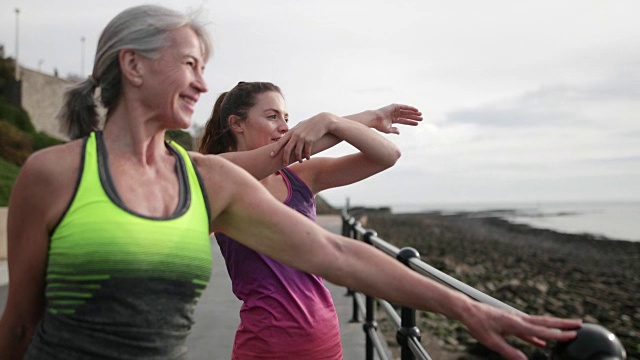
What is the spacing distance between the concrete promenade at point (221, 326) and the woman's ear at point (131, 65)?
A: 394cm

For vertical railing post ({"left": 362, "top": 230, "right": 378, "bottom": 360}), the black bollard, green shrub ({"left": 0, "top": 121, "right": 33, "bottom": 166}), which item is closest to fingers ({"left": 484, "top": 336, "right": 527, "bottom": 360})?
the black bollard

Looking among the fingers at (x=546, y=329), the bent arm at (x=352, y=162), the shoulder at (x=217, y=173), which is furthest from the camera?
the bent arm at (x=352, y=162)

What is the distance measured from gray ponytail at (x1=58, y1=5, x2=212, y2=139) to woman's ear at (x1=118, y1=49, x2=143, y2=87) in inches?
0.7

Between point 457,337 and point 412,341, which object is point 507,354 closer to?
point 412,341

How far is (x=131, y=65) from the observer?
5.42 feet

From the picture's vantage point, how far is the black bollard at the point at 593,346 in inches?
45.7

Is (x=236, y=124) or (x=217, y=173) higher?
(x=236, y=124)

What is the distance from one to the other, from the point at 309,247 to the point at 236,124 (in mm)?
1307

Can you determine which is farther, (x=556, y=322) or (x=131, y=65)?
(x=131, y=65)

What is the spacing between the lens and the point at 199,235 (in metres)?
1.62

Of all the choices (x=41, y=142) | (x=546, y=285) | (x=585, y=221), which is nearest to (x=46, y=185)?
(x=546, y=285)

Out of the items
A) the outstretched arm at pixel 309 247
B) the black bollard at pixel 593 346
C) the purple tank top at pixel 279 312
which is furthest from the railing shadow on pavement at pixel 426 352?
the purple tank top at pixel 279 312

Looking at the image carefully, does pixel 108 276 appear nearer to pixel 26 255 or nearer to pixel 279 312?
pixel 26 255

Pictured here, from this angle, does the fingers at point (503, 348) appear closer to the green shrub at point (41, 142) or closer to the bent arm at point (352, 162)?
the bent arm at point (352, 162)
